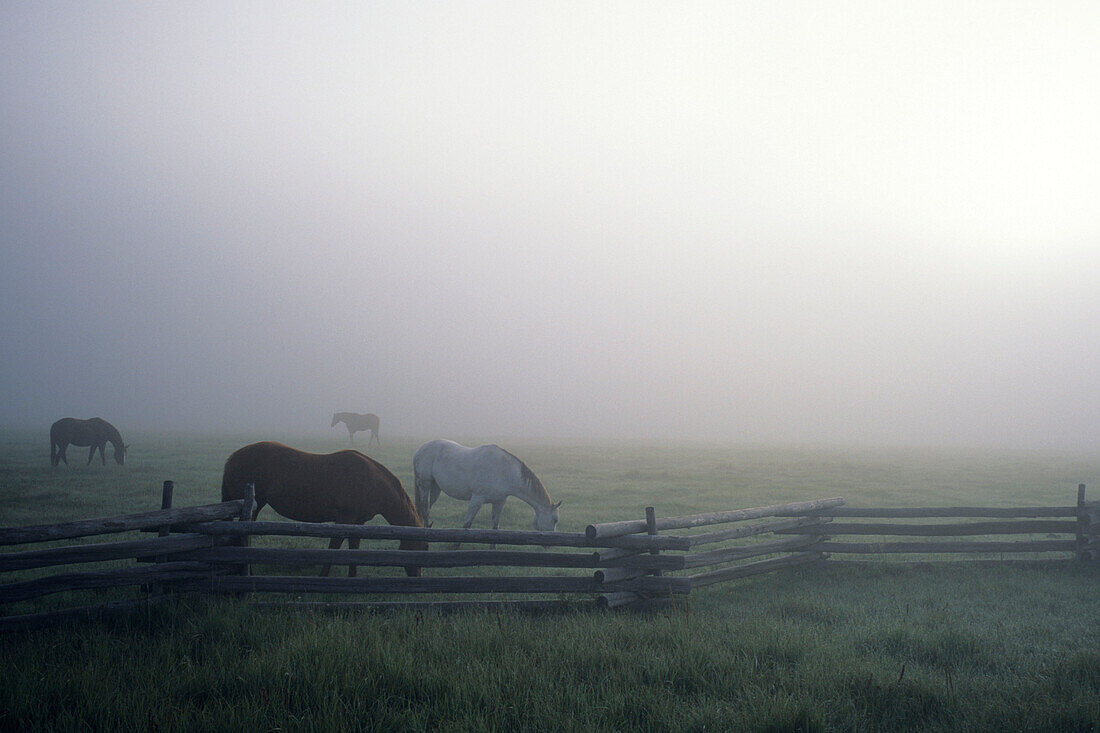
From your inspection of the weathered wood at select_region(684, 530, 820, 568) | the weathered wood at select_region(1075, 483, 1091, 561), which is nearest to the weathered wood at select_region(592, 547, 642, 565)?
the weathered wood at select_region(684, 530, 820, 568)

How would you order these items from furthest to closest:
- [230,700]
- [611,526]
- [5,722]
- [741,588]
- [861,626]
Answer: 1. [741,588]
2. [611,526]
3. [861,626]
4. [230,700]
5. [5,722]

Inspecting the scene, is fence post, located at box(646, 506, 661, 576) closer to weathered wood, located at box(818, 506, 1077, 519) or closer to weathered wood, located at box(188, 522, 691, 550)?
weathered wood, located at box(188, 522, 691, 550)

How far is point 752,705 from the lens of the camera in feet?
12.5

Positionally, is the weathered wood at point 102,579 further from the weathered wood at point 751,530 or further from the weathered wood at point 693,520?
the weathered wood at point 751,530

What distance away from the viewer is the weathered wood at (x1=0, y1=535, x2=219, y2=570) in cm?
493

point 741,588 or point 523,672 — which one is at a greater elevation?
point 523,672

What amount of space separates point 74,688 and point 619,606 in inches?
187

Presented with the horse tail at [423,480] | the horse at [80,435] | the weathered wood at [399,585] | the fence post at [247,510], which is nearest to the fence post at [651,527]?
the weathered wood at [399,585]

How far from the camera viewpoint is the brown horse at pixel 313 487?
324 inches

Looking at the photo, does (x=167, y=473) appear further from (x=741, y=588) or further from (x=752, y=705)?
(x=752, y=705)

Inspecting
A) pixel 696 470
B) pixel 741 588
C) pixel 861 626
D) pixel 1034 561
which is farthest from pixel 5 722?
pixel 696 470

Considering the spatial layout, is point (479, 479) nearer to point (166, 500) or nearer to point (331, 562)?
point (331, 562)

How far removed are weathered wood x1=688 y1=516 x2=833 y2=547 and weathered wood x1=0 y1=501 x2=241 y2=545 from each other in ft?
17.7

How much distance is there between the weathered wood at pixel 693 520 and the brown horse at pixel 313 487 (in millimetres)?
2978
